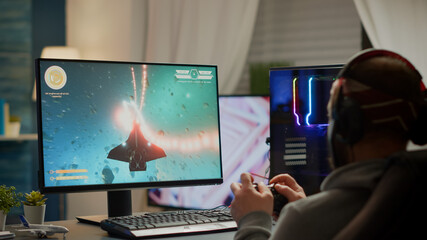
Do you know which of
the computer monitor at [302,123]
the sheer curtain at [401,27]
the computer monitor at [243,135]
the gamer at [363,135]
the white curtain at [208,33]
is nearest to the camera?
the gamer at [363,135]

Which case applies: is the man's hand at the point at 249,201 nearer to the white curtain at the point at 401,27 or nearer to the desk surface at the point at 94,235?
the desk surface at the point at 94,235

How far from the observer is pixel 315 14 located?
3.31 metres

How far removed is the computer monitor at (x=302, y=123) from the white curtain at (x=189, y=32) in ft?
5.12

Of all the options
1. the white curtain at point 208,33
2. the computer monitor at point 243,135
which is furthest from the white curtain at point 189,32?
the computer monitor at point 243,135

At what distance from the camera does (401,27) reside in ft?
9.41

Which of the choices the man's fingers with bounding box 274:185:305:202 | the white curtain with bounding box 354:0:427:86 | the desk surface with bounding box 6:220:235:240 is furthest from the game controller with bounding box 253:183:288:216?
the white curtain with bounding box 354:0:427:86

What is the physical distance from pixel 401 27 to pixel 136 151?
72.2 inches

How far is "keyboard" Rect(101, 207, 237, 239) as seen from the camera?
1.45 m

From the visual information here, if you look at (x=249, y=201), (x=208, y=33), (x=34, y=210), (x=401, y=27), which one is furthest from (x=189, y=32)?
(x=249, y=201)

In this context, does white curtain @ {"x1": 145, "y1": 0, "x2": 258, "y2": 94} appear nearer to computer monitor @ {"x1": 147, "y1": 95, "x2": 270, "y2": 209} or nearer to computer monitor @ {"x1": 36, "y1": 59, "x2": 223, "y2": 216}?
computer monitor @ {"x1": 147, "y1": 95, "x2": 270, "y2": 209}

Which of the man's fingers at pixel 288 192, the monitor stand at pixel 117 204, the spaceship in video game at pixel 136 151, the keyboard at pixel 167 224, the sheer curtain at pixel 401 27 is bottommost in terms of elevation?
the keyboard at pixel 167 224

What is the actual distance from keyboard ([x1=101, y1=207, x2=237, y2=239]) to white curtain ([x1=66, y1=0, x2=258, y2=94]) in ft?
5.86

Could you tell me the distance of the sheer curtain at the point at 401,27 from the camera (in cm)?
282

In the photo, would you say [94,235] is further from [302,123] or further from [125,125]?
[302,123]
